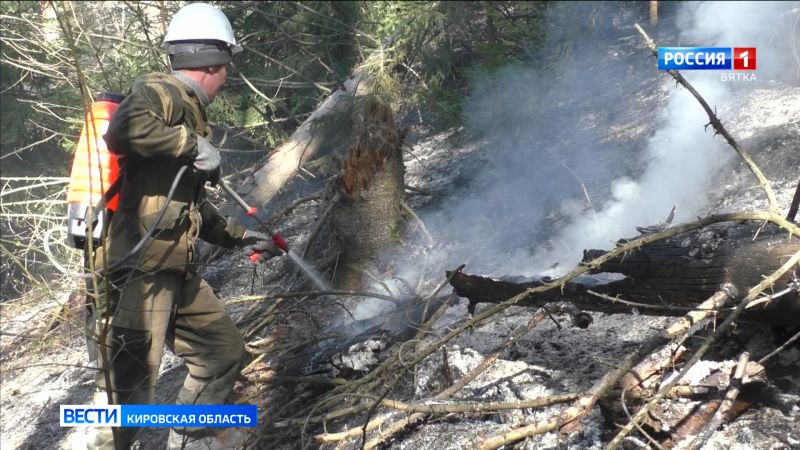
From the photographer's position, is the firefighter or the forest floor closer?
the forest floor

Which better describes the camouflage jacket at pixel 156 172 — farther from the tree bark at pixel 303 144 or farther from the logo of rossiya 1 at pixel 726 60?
the logo of rossiya 1 at pixel 726 60

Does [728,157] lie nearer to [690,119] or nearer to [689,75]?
[690,119]

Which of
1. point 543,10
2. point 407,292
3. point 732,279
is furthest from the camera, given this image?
point 543,10

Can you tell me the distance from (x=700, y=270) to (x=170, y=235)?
2.47 meters

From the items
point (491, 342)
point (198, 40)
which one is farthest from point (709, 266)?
point (198, 40)

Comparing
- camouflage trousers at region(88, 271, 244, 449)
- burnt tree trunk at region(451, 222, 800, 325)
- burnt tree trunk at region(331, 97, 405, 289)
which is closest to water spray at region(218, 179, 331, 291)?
burnt tree trunk at region(331, 97, 405, 289)

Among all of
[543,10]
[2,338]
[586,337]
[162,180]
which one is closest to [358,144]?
[162,180]

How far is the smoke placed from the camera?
4816mm

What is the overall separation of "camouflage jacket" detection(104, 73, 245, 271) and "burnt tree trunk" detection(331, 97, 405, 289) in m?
1.42

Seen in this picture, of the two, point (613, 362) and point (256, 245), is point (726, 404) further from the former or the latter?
point (256, 245)

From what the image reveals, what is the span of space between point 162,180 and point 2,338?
15.7 feet

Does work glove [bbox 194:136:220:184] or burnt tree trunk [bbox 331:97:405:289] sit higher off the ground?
work glove [bbox 194:136:220:184]

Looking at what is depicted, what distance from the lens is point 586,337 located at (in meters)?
3.49

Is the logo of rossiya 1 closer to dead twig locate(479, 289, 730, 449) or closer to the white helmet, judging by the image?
dead twig locate(479, 289, 730, 449)
